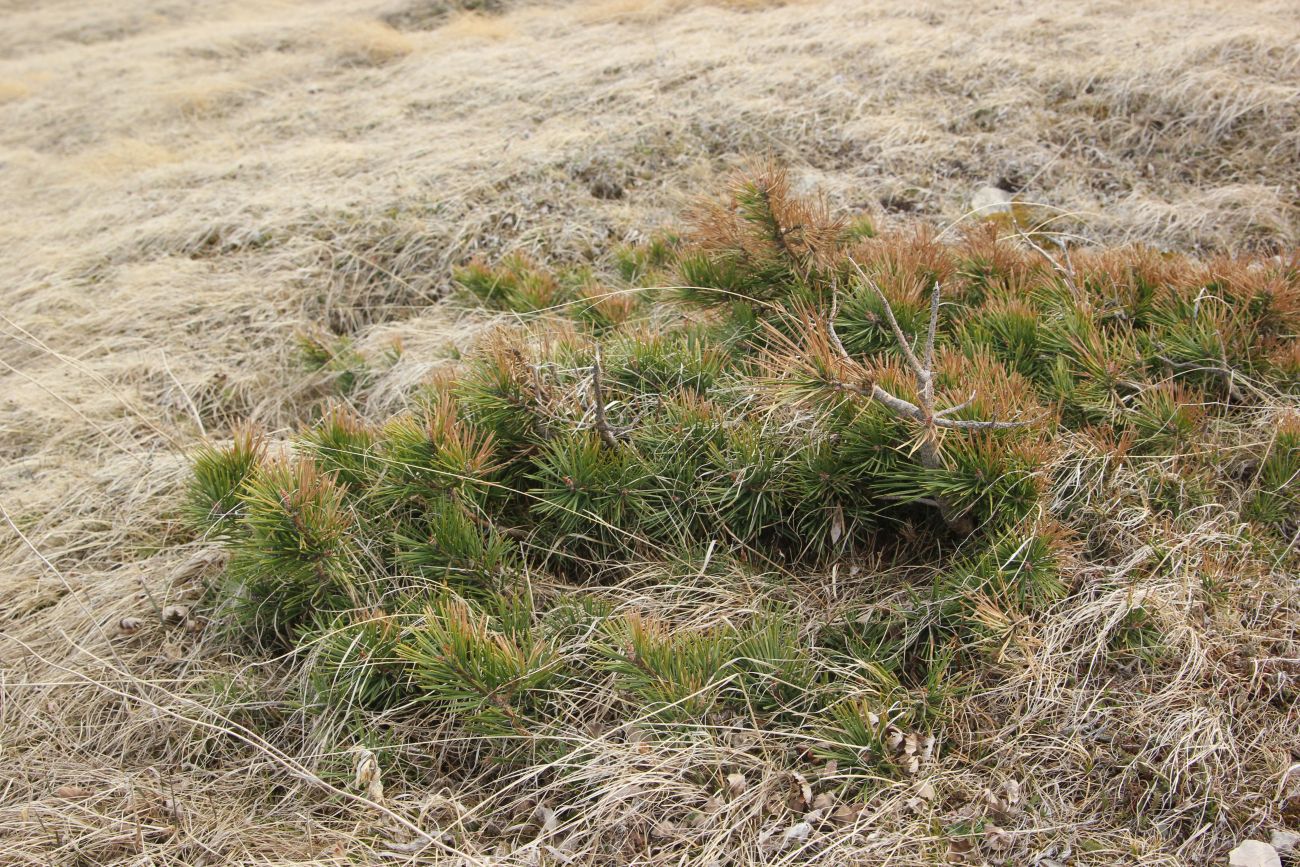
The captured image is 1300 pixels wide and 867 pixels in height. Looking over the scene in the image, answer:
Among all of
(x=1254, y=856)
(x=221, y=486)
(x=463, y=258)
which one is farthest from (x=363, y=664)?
(x=463, y=258)

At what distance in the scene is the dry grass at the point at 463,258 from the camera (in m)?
1.85

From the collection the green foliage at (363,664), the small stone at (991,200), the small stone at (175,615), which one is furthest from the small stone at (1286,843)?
the small stone at (991,200)

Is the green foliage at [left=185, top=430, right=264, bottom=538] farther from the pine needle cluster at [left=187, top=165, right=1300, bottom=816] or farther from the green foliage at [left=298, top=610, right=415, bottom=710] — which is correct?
the green foliage at [left=298, top=610, right=415, bottom=710]

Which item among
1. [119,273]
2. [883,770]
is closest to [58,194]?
[119,273]

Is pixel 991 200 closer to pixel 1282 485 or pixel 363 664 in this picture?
pixel 1282 485

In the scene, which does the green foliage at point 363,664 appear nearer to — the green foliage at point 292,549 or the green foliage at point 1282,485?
the green foliage at point 292,549

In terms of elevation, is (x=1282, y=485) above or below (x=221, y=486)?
below

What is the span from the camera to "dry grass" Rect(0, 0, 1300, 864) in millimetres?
1854

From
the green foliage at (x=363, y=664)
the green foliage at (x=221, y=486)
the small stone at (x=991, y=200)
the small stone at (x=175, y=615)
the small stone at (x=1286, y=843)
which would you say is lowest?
the small stone at (x=1286, y=843)

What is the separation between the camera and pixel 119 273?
4.88 meters

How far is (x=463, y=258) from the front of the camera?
4.56 meters

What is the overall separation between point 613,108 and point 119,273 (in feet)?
10.8

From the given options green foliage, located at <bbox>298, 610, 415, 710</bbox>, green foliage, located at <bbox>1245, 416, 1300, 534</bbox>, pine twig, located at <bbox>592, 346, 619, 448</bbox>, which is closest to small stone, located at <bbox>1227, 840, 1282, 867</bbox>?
green foliage, located at <bbox>1245, 416, 1300, 534</bbox>

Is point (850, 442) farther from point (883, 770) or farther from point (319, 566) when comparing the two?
point (319, 566)
